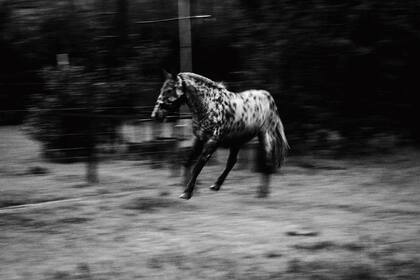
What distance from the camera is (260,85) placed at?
12.5 metres

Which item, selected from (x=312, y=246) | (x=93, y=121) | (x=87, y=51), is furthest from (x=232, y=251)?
(x=87, y=51)

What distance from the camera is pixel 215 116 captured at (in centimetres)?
819

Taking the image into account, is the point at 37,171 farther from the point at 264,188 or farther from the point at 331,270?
the point at 331,270

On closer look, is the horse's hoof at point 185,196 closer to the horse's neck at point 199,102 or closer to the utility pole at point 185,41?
the horse's neck at point 199,102

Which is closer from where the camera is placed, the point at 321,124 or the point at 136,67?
the point at 321,124

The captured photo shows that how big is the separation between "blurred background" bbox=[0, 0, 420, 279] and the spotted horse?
452 millimetres

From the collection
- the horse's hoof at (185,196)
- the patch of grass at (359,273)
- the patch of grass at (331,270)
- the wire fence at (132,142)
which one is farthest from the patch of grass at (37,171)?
the patch of grass at (359,273)

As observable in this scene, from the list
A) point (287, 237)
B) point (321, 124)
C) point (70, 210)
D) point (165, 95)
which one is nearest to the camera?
point (287, 237)

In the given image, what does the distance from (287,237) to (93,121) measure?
14.1ft

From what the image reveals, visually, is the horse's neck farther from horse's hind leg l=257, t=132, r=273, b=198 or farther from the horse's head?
horse's hind leg l=257, t=132, r=273, b=198

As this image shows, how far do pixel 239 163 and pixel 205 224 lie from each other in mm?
4489

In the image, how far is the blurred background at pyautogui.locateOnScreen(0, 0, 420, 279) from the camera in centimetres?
543

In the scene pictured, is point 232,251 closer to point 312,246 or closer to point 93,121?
point 312,246

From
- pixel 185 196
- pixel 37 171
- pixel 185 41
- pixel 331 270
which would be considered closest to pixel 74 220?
pixel 185 196
